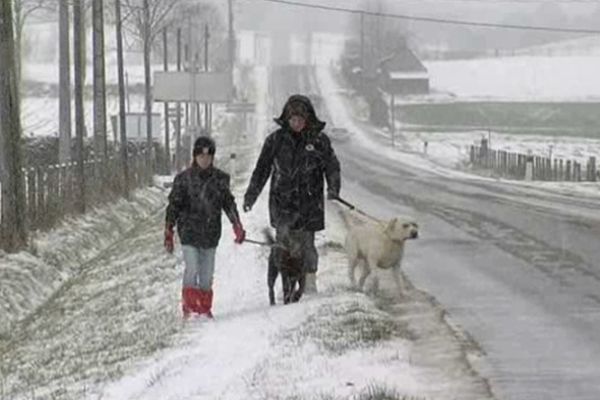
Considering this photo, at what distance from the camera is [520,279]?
1465 centimetres

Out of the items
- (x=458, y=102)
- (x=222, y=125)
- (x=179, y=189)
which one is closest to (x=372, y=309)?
(x=179, y=189)

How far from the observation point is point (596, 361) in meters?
9.58

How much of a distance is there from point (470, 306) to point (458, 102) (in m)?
106

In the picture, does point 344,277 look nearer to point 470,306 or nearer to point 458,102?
point 470,306

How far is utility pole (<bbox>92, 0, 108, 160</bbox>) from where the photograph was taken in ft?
113

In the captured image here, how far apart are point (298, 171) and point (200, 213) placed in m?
1.04

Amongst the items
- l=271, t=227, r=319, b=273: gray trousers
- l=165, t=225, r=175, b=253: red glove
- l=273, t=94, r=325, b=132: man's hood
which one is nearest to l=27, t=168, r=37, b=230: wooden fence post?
l=165, t=225, r=175, b=253: red glove

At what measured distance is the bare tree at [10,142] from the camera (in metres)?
21.1

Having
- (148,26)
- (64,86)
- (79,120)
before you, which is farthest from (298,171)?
(148,26)

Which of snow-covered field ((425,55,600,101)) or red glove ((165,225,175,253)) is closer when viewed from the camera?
red glove ((165,225,175,253))

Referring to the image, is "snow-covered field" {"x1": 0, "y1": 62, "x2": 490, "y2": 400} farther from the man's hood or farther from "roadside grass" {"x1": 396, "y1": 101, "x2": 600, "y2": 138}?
"roadside grass" {"x1": 396, "y1": 101, "x2": 600, "y2": 138}

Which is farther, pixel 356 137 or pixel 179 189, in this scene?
pixel 356 137

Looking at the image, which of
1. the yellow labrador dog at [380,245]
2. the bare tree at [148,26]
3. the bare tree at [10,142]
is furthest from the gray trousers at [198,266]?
the bare tree at [148,26]

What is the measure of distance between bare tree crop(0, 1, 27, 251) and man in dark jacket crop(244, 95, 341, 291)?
9.52 metres
